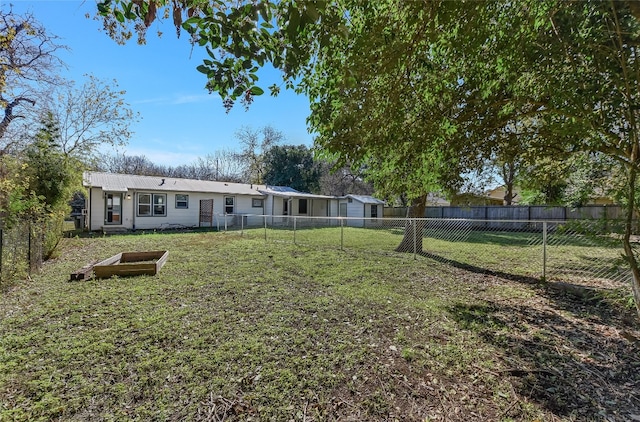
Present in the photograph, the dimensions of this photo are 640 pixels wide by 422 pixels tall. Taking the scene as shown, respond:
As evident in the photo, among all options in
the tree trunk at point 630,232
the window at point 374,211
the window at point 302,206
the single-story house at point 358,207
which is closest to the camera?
the tree trunk at point 630,232

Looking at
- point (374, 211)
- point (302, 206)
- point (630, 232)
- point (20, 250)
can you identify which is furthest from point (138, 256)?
point (374, 211)

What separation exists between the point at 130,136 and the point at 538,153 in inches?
684

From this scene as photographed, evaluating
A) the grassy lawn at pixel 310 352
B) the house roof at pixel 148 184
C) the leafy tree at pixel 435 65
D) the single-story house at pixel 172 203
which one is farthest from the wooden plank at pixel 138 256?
the house roof at pixel 148 184

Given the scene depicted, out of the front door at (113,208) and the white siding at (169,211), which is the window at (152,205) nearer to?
the white siding at (169,211)

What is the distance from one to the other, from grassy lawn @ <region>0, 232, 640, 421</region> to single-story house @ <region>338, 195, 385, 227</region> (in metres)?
17.4

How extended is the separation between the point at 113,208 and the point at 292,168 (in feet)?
54.3

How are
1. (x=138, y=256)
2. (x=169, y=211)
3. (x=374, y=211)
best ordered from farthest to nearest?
(x=374, y=211) < (x=169, y=211) < (x=138, y=256)

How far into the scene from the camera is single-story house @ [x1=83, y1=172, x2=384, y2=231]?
14584mm

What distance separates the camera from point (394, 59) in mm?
3094

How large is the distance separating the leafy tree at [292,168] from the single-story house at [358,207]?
5871mm

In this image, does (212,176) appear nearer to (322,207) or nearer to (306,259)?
(322,207)

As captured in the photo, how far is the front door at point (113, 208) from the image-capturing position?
1478 centimetres

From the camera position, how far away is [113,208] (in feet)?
49.3

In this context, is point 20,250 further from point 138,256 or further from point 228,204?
point 228,204
